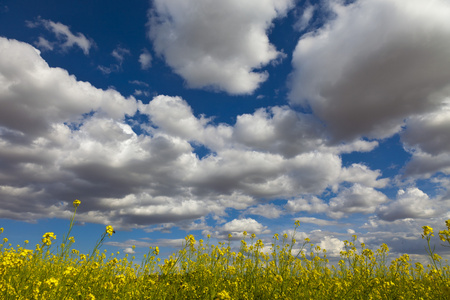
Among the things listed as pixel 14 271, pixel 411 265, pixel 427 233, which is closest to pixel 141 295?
pixel 14 271

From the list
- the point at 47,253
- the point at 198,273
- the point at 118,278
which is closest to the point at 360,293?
the point at 198,273

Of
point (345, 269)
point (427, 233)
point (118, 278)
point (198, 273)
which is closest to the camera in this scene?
point (427, 233)

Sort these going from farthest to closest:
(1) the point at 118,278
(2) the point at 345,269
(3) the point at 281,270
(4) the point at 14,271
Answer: (2) the point at 345,269
(3) the point at 281,270
(4) the point at 14,271
(1) the point at 118,278

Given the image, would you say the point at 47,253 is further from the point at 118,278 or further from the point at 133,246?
the point at 118,278

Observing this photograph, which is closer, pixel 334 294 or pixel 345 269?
pixel 334 294

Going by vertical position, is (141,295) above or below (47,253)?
below

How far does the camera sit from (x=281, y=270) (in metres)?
7.05

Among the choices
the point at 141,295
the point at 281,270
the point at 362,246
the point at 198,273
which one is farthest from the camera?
the point at 362,246

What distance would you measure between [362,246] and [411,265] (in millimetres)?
3197

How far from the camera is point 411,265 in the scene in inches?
431

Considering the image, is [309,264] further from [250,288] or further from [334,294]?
[250,288]

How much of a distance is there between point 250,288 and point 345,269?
5.14 meters

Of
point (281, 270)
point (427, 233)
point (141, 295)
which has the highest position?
point (427, 233)

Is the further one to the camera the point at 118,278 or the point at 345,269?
the point at 345,269
